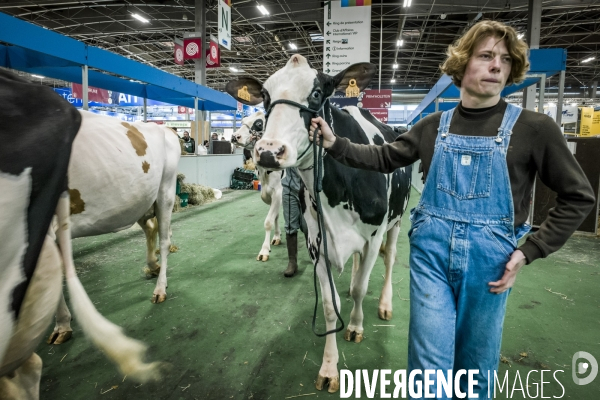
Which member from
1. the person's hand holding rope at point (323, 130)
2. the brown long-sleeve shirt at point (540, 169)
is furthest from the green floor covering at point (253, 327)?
the person's hand holding rope at point (323, 130)

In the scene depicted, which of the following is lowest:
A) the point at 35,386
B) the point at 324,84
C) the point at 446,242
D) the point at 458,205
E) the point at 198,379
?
the point at 198,379

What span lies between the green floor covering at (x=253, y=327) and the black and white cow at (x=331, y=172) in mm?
352

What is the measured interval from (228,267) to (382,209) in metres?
2.54

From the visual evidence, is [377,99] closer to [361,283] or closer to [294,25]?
[294,25]

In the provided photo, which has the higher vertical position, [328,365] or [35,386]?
[35,386]

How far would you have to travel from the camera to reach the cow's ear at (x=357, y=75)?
2.04m

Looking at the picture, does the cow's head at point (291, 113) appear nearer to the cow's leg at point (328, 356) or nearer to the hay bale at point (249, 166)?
the cow's leg at point (328, 356)

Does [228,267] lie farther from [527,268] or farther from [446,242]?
[527,268]

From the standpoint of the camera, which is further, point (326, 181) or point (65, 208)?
point (326, 181)

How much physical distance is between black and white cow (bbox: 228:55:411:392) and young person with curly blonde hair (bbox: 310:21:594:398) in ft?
2.14

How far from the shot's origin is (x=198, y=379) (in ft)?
6.97

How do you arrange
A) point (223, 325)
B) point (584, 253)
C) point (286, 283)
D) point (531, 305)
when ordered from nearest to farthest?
1. point (223, 325)
2. point (531, 305)
3. point (286, 283)
4. point (584, 253)

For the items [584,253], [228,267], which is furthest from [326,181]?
[584,253]

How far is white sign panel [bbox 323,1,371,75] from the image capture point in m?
5.52
